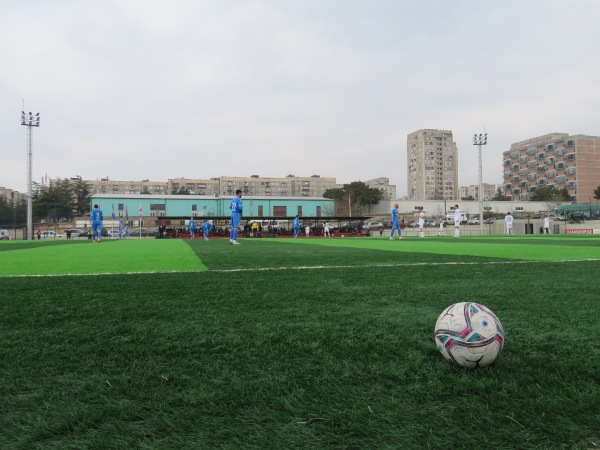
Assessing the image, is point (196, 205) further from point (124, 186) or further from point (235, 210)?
point (124, 186)

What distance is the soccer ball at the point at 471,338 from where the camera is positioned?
257 centimetres

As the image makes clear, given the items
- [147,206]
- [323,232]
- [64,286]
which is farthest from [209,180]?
[64,286]

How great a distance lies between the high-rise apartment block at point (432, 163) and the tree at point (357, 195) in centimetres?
6538

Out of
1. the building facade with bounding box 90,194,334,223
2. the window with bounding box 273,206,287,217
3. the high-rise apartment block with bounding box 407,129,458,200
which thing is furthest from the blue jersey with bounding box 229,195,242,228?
the high-rise apartment block with bounding box 407,129,458,200

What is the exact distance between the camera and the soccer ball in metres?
2.57

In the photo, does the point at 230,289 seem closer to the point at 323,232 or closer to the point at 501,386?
the point at 501,386

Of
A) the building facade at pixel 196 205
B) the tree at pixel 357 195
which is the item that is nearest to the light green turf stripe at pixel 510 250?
the building facade at pixel 196 205

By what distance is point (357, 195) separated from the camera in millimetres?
96688

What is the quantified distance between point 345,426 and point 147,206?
3252 inches

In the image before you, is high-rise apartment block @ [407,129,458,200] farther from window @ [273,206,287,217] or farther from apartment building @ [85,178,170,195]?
apartment building @ [85,178,170,195]

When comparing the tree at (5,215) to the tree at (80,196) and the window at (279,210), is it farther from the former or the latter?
the window at (279,210)

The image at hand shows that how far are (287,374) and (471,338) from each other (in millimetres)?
1124

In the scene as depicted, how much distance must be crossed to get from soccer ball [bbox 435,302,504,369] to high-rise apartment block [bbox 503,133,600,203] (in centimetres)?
13267

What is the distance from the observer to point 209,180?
482ft
